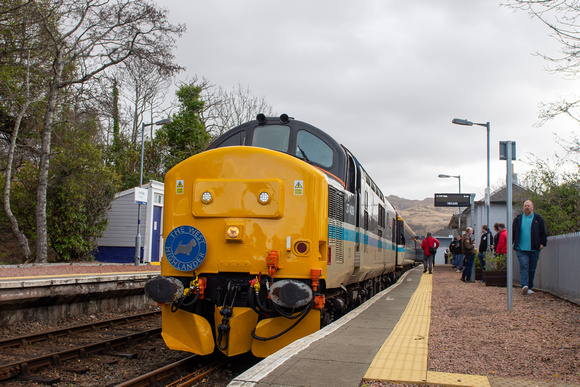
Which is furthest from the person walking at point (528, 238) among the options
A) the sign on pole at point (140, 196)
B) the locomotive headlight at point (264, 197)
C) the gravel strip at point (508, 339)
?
the sign on pole at point (140, 196)

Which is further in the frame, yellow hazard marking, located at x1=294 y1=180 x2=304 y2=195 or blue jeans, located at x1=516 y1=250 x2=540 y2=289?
→ blue jeans, located at x1=516 y1=250 x2=540 y2=289

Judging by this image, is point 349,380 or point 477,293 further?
point 477,293

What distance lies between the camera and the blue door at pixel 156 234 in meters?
21.4

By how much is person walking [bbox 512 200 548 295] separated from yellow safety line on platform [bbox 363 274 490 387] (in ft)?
12.4

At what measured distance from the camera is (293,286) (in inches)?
222

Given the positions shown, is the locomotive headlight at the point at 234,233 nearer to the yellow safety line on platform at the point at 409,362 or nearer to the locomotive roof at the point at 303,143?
the locomotive roof at the point at 303,143

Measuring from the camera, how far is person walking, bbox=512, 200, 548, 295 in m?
9.57

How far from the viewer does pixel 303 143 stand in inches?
285

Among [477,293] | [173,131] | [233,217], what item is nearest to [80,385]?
[233,217]

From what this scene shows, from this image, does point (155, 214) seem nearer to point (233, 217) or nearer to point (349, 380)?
point (233, 217)

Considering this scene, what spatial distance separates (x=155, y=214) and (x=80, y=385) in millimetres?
15810

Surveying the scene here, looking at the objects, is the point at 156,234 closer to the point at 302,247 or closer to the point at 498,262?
the point at 498,262

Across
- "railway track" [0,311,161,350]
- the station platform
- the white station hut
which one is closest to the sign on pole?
the white station hut

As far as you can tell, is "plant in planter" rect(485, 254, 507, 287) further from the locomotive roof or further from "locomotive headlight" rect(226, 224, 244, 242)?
"locomotive headlight" rect(226, 224, 244, 242)
